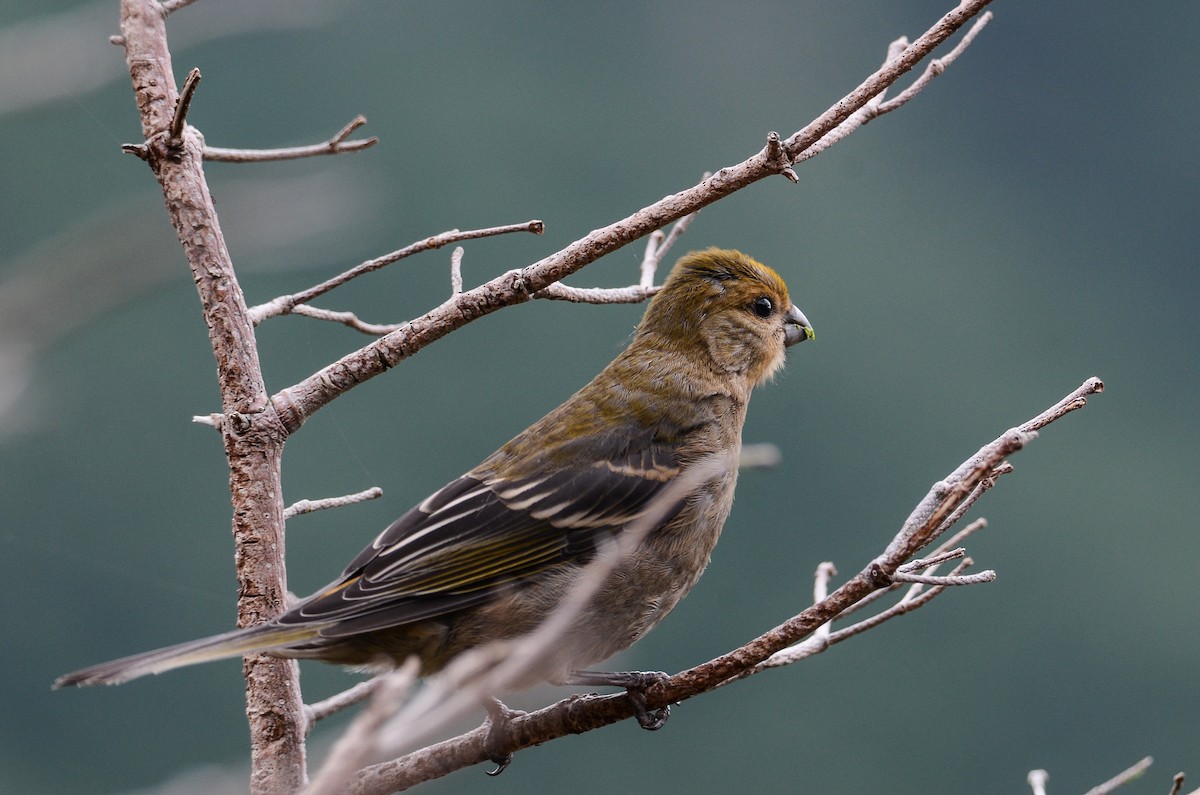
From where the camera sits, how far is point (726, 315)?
4.54 meters

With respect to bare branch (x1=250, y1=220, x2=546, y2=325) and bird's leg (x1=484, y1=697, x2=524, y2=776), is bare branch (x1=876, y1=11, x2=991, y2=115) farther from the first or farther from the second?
bird's leg (x1=484, y1=697, x2=524, y2=776)

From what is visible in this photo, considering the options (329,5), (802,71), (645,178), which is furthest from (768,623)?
(802,71)

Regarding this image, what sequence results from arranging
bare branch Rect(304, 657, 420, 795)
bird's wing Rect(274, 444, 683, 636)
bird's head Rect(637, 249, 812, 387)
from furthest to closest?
bird's head Rect(637, 249, 812, 387) → bird's wing Rect(274, 444, 683, 636) → bare branch Rect(304, 657, 420, 795)

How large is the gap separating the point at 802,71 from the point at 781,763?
66.5 ft

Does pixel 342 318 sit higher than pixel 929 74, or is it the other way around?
pixel 342 318

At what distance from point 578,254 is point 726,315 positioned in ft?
5.76

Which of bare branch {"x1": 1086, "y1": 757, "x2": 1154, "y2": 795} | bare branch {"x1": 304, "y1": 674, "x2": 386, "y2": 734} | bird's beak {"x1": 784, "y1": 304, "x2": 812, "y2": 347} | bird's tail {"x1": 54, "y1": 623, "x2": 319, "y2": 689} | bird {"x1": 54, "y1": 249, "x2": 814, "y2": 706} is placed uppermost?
bird's beak {"x1": 784, "y1": 304, "x2": 812, "y2": 347}

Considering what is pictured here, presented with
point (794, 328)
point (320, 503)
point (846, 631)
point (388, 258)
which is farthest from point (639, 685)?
point (794, 328)

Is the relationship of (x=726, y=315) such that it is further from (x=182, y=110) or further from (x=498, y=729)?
(x=182, y=110)

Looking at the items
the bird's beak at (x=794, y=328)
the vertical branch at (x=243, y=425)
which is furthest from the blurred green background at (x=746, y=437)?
the vertical branch at (x=243, y=425)

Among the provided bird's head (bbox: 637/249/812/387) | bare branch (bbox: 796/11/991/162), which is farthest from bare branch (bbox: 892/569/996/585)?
→ bird's head (bbox: 637/249/812/387)

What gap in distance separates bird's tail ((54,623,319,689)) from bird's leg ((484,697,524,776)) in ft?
1.76

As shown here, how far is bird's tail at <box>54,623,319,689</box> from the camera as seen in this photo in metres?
2.42

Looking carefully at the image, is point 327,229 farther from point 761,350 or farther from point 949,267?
point 949,267
